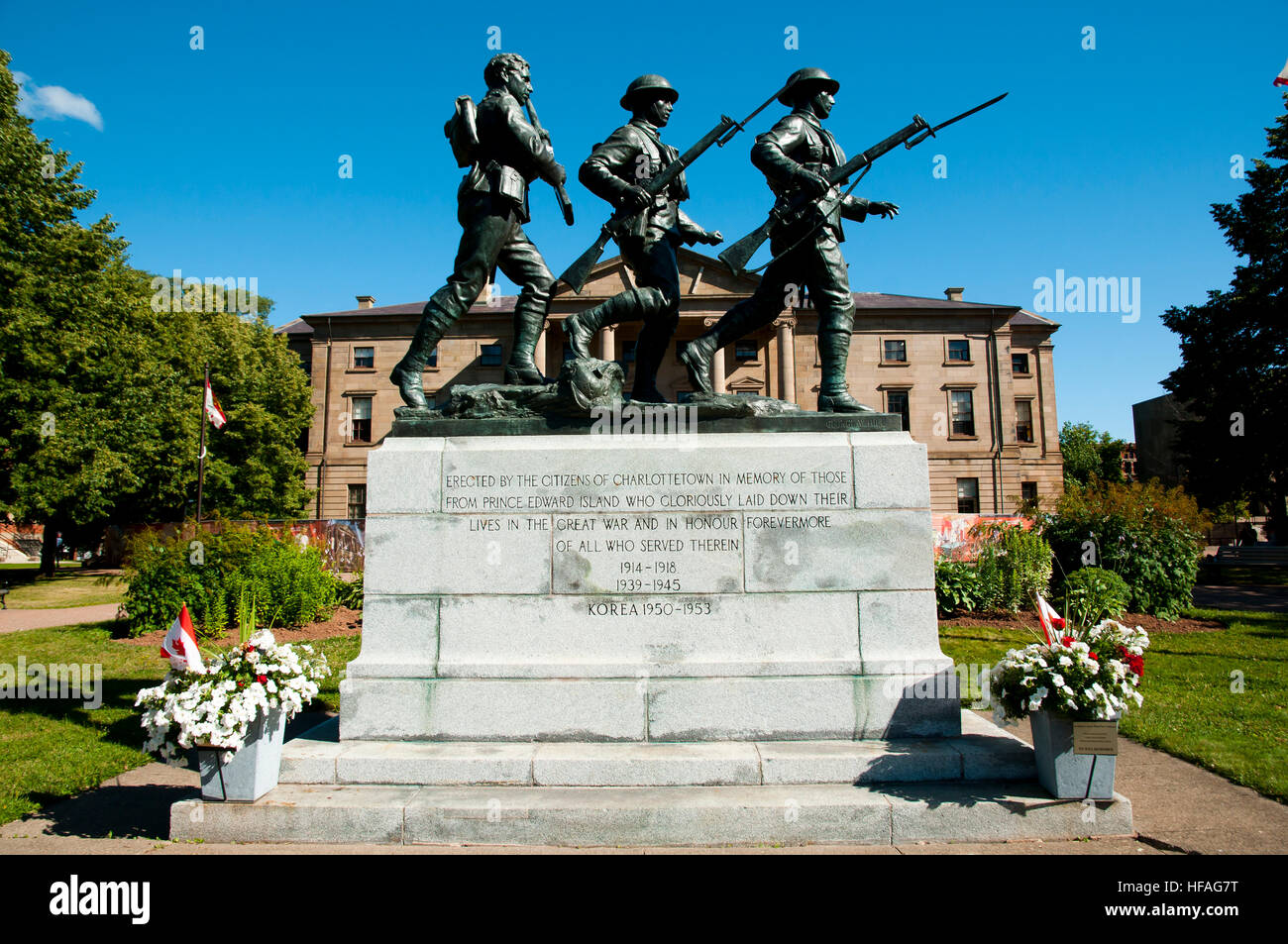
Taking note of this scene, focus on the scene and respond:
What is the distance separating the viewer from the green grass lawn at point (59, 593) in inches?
811

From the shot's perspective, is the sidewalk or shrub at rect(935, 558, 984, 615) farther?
shrub at rect(935, 558, 984, 615)

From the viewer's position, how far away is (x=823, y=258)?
6.69 meters

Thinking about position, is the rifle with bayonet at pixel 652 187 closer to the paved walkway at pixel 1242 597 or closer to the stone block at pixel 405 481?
the stone block at pixel 405 481

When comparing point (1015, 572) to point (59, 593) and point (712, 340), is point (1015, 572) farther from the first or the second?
point (59, 593)

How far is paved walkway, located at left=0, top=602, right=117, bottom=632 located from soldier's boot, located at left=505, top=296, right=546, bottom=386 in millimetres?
14090

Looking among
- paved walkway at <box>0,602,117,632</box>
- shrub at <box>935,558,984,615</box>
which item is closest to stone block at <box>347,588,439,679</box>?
shrub at <box>935,558,984,615</box>

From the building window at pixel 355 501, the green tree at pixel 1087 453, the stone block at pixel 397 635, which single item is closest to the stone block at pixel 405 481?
the stone block at pixel 397 635

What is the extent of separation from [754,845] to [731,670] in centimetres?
127

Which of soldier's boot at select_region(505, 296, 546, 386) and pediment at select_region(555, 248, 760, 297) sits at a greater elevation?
pediment at select_region(555, 248, 760, 297)

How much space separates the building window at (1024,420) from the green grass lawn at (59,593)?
50.4m

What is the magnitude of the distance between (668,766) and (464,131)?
5.56m

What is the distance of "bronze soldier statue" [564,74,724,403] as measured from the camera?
6578 millimetres

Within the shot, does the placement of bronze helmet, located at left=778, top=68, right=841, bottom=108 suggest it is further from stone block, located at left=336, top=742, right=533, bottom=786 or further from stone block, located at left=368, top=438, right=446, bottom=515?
stone block, located at left=336, top=742, right=533, bottom=786
